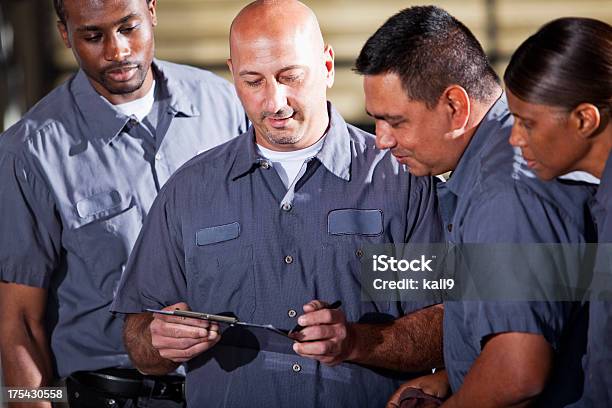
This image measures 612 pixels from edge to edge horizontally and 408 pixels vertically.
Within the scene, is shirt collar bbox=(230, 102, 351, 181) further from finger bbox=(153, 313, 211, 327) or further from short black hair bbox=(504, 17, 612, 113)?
short black hair bbox=(504, 17, 612, 113)

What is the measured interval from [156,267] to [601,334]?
1.03 metres

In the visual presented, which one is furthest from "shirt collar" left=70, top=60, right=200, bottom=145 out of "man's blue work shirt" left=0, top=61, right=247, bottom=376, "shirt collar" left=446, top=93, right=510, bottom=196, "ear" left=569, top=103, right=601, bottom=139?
"ear" left=569, top=103, right=601, bottom=139

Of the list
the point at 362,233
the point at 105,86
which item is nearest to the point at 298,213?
the point at 362,233

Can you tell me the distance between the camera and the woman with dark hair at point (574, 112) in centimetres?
176

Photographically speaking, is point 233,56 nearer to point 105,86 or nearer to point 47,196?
point 105,86

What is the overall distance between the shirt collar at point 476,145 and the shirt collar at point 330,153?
301 millimetres

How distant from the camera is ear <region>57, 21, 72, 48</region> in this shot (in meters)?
2.31

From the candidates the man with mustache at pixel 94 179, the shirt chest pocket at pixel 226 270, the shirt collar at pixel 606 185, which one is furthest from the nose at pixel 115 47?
the shirt collar at pixel 606 185

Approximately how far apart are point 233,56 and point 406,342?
0.77m

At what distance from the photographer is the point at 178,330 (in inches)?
84.1

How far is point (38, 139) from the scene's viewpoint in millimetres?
2320

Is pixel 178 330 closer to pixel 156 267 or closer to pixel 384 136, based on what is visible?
pixel 156 267

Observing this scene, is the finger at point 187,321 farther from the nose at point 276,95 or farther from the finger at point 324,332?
the nose at point 276,95

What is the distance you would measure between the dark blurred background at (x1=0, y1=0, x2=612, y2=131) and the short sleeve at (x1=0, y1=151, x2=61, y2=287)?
0.25 meters
